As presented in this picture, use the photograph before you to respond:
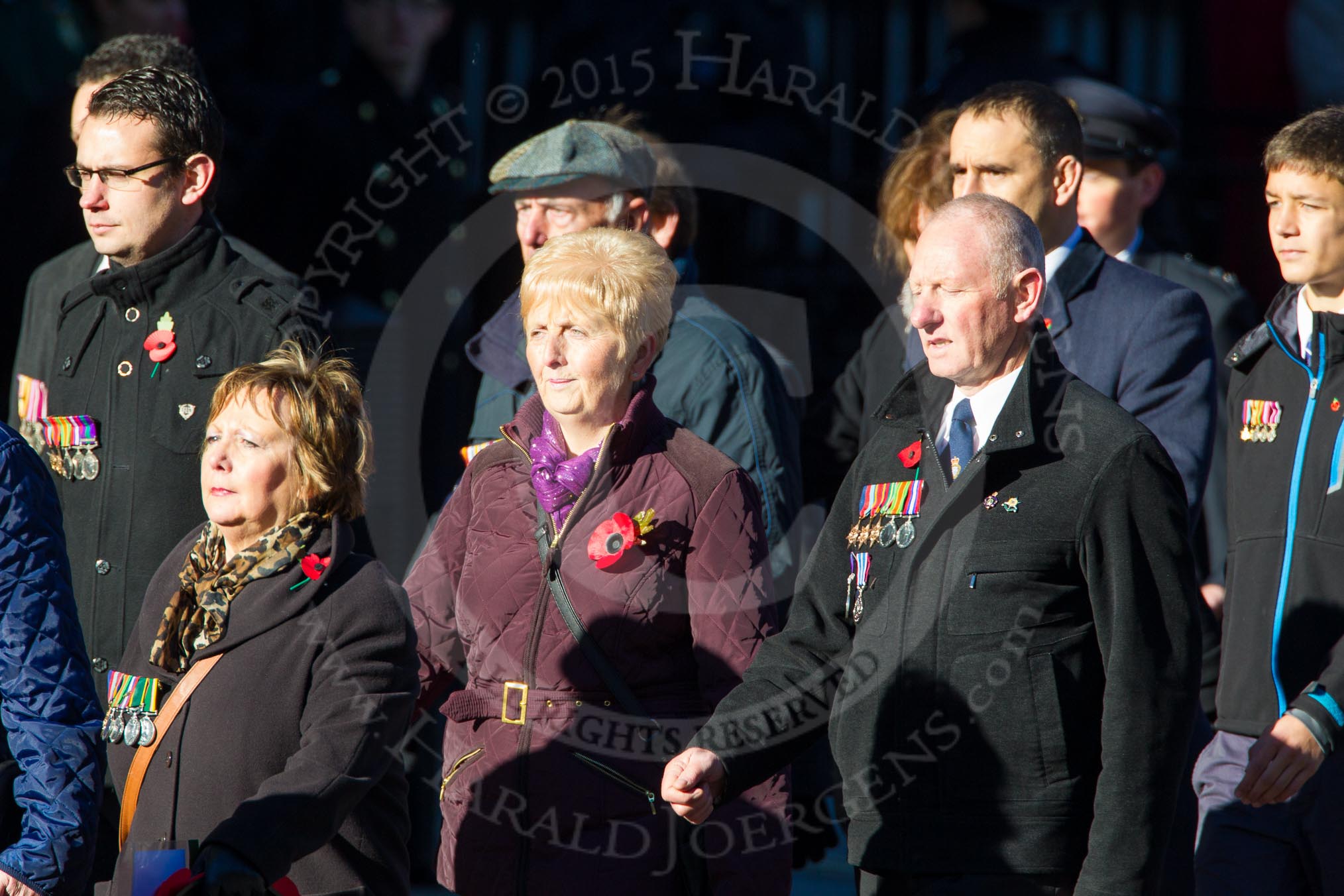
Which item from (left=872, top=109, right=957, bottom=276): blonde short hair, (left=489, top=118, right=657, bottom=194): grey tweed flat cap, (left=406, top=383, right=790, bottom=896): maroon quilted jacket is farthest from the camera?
(left=872, top=109, right=957, bottom=276): blonde short hair

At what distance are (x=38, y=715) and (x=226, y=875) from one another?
1.48 feet

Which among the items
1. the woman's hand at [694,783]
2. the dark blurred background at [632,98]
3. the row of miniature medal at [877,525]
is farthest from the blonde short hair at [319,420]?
the dark blurred background at [632,98]

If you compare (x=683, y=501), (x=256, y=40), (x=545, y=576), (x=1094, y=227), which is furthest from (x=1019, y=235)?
(x=256, y=40)

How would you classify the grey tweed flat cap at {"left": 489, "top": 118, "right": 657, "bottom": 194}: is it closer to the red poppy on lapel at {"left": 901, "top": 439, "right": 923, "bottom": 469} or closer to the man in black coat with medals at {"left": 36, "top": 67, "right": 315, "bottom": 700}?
the man in black coat with medals at {"left": 36, "top": 67, "right": 315, "bottom": 700}

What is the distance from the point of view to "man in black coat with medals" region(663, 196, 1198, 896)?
2.72 m

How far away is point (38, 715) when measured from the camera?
2803 millimetres

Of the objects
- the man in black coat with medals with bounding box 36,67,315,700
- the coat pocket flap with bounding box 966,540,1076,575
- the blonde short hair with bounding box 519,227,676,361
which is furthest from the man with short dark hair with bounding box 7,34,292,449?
the coat pocket flap with bounding box 966,540,1076,575

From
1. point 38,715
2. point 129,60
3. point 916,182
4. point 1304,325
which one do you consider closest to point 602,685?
point 38,715

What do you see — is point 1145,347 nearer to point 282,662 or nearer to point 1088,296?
point 1088,296

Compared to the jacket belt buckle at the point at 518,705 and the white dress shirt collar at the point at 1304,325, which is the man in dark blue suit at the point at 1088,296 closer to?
the white dress shirt collar at the point at 1304,325

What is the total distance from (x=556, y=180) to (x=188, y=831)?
2030mm

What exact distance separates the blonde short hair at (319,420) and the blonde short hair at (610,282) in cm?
44

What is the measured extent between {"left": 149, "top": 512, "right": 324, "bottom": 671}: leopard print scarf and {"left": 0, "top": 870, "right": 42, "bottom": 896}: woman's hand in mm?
423

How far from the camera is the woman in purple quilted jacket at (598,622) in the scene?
3.17 meters
